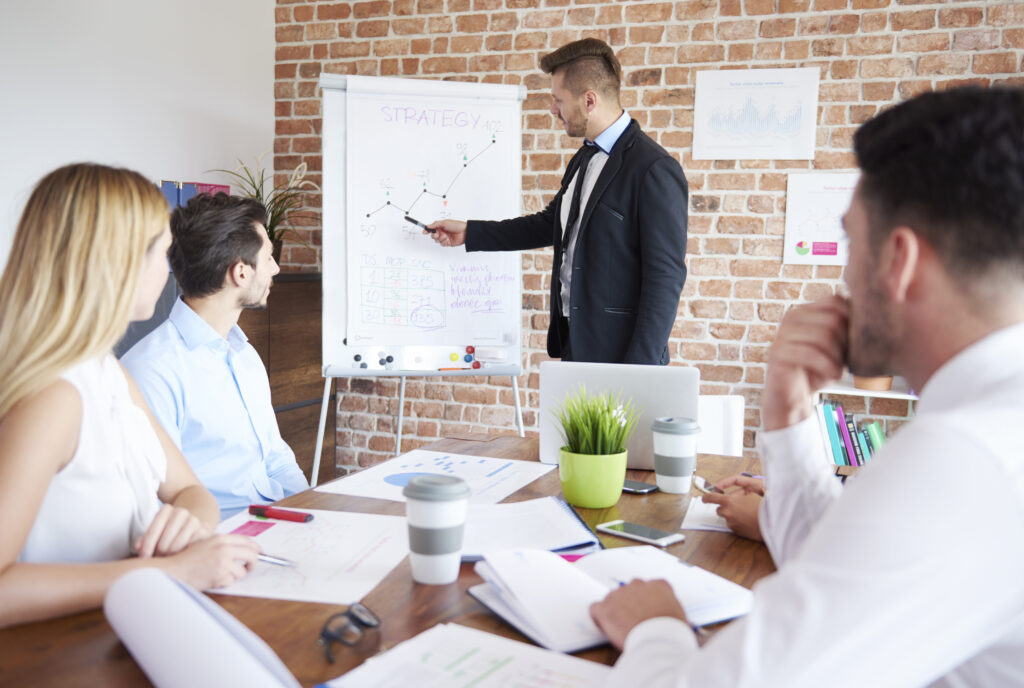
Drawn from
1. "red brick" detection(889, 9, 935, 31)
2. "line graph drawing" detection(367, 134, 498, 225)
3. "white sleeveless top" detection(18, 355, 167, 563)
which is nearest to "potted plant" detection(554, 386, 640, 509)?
"white sleeveless top" detection(18, 355, 167, 563)

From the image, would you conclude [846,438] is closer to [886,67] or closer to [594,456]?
[886,67]

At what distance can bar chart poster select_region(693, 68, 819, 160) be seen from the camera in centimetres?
328

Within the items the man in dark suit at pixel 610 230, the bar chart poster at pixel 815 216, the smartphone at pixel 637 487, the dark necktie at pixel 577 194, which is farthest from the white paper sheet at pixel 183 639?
the bar chart poster at pixel 815 216

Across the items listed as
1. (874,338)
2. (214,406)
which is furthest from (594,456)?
(214,406)

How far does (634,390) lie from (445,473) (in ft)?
1.39

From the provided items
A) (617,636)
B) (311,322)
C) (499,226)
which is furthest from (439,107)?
(617,636)

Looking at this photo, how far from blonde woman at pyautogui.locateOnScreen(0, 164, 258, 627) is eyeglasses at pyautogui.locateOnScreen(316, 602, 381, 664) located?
203 mm

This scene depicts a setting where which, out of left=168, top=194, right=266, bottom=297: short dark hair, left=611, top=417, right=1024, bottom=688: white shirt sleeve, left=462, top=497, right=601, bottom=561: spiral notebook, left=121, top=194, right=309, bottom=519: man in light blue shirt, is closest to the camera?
left=611, top=417, right=1024, bottom=688: white shirt sleeve

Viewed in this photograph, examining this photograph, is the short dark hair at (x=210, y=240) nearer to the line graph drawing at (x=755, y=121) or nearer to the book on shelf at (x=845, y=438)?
the line graph drawing at (x=755, y=121)

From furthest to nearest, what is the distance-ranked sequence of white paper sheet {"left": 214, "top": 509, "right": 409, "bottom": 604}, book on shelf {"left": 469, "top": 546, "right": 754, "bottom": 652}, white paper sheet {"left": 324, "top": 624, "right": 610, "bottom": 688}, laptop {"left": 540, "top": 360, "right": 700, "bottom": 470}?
1. laptop {"left": 540, "top": 360, "right": 700, "bottom": 470}
2. white paper sheet {"left": 214, "top": 509, "right": 409, "bottom": 604}
3. book on shelf {"left": 469, "top": 546, "right": 754, "bottom": 652}
4. white paper sheet {"left": 324, "top": 624, "right": 610, "bottom": 688}

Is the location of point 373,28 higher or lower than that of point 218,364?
higher

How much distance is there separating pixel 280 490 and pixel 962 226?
1.60 meters

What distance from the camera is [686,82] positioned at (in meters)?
3.40

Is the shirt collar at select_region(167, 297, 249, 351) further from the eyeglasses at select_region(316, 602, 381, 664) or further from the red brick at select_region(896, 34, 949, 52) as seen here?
the red brick at select_region(896, 34, 949, 52)
